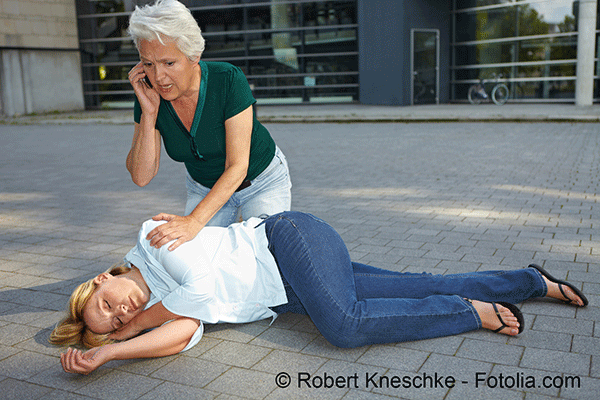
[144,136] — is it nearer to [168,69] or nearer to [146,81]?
[146,81]

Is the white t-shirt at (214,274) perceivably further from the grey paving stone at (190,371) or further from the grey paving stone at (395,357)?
the grey paving stone at (395,357)

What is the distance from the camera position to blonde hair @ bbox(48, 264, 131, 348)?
8.99 feet

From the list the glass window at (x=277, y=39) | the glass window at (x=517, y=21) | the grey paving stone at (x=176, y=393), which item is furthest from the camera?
Answer: the glass window at (x=277, y=39)

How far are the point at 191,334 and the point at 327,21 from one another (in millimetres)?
22214

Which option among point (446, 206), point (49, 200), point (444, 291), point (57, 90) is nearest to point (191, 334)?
point (444, 291)

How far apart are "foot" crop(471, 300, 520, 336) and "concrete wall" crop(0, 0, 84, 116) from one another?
919 inches

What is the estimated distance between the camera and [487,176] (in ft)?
25.5

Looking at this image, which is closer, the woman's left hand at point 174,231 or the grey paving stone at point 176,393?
the grey paving stone at point 176,393

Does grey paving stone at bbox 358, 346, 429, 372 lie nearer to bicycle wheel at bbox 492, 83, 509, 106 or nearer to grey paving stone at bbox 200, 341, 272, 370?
grey paving stone at bbox 200, 341, 272, 370

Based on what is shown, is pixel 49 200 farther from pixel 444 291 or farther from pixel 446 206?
pixel 444 291

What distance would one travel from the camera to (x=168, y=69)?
2967mm

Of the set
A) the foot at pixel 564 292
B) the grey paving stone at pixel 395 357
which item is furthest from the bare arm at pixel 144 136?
the foot at pixel 564 292

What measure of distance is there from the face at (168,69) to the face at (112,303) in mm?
990

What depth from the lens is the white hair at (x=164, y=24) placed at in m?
2.78
